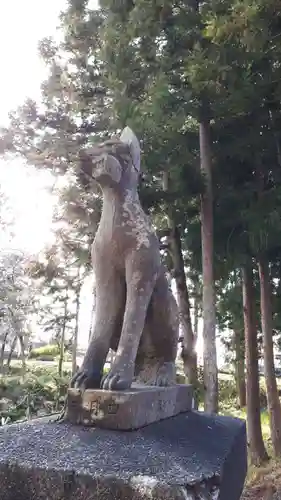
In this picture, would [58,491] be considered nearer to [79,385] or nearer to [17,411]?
[79,385]

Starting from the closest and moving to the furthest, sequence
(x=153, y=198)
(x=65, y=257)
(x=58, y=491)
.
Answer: (x=58, y=491) < (x=153, y=198) < (x=65, y=257)

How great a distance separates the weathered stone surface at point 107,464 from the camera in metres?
1.80

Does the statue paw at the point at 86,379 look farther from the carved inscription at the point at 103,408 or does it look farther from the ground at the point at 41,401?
the ground at the point at 41,401

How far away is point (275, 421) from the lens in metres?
6.95

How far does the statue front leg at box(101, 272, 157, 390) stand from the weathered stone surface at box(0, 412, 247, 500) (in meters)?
0.26

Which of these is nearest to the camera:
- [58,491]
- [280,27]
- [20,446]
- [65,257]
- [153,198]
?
[58,491]

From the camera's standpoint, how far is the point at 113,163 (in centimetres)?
287

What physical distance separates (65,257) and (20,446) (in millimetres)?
6367

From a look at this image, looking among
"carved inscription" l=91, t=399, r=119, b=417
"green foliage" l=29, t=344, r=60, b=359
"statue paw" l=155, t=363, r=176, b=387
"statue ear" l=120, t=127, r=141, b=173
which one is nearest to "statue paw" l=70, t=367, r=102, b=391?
"carved inscription" l=91, t=399, r=119, b=417

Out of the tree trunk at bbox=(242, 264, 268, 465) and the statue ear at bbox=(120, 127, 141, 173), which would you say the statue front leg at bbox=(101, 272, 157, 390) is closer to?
the statue ear at bbox=(120, 127, 141, 173)

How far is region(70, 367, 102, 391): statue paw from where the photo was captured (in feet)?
8.36

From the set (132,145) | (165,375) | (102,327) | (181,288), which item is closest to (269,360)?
(181,288)

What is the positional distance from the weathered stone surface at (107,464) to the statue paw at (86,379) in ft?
0.71

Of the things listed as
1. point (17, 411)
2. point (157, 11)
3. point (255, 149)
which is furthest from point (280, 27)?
point (17, 411)
